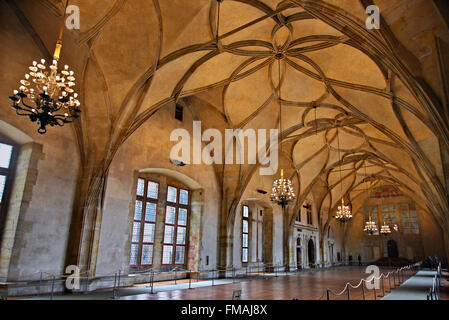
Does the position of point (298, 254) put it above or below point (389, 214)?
below

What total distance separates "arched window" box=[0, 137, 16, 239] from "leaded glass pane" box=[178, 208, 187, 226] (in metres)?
7.05

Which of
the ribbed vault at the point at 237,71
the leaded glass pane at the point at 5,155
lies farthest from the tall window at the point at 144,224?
the leaded glass pane at the point at 5,155

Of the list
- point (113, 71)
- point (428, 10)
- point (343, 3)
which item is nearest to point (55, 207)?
point (113, 71)

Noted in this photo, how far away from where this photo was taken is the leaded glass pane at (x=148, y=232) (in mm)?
12172

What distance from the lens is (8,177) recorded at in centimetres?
847

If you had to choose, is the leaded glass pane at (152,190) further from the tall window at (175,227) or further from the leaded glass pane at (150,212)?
the tall window at (175,227)

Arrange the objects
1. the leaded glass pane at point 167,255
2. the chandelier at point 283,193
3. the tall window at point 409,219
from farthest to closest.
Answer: the tall window at point 409,219
the leaded glass pane at point 167,255
the chandelier at point 283,193

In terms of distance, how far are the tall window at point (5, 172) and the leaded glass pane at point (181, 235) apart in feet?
23.2

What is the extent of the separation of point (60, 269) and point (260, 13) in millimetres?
9693

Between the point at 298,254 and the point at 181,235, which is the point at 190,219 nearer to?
the point at 181,235

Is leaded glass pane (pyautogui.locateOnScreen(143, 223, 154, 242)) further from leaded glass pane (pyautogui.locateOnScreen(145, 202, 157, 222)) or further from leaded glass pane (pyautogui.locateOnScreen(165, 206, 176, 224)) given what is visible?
leaded glass pane (pyautogui.locateOnScreen(165, 206, 176, 224))

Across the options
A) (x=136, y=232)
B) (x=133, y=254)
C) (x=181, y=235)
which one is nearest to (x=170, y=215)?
(x=181, y=235)

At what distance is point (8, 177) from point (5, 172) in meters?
0.17

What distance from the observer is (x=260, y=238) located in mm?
18969
